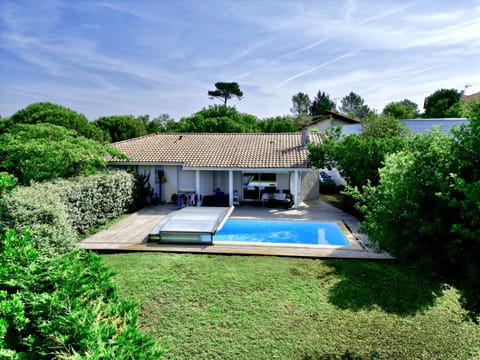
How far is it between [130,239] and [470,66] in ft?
60.1

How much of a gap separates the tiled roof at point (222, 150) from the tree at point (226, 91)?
1898 inches

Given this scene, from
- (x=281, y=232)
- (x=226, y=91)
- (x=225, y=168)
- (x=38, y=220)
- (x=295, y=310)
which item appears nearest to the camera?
(x=295, y=310)

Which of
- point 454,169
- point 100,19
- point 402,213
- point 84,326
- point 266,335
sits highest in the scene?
point 100,19

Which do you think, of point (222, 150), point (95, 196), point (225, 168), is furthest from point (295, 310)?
point (222, 150)

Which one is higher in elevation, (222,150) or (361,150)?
(222,150)

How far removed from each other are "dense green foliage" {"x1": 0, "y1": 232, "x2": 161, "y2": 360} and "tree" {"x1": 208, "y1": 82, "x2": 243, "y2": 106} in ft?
234

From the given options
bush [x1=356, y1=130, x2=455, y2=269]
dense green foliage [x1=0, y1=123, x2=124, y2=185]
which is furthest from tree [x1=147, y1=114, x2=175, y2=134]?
bush [x1=356, y1=130, x2=455, y2=269]

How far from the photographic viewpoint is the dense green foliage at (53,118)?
3510 cm

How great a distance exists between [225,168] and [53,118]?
2644cm

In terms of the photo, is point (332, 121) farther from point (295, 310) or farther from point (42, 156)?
point (295, 310)

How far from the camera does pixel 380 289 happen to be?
9.30 m

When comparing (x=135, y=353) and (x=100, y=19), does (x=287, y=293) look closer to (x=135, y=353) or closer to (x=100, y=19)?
(x=135, y=353)

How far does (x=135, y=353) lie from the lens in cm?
421

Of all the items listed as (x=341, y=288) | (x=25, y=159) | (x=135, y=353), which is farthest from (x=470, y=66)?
(x=25, y=159)
